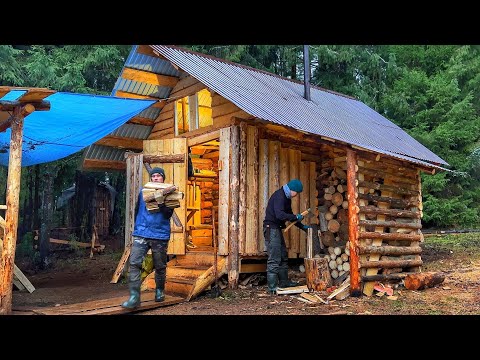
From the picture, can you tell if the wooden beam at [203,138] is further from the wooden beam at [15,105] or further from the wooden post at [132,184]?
the wooden beam at [15,105]

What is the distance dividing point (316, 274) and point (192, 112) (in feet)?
14.2

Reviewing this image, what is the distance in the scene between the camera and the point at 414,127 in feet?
60.9

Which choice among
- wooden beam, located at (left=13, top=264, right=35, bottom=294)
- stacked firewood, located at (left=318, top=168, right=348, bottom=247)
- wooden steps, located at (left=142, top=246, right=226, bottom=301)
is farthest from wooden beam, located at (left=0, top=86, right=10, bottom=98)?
stacked firewood, located at (left=318, top=168, right=348, bottom=247)

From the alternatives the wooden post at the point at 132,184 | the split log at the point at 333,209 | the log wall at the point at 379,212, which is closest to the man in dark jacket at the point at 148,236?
the log wall at the point at 379,212

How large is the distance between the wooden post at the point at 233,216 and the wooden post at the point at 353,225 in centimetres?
203

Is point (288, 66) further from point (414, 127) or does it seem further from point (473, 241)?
point (473, 241)

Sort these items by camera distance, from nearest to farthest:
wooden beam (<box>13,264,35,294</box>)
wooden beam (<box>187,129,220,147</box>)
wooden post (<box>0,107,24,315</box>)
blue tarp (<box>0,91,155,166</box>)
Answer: wooden post (<box>0,107,24,315</box>) < blue tarp (<box>0,91,155,166</box>) < wooden beam (<box>13,264,35,294</box>) < wooden beam (<box>187,129,220,147</box>)

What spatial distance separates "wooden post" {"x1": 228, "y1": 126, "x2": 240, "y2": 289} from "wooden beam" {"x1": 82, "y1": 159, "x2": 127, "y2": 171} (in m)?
4.10

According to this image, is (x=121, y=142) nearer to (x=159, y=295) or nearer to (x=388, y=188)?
(x=159, y=295)

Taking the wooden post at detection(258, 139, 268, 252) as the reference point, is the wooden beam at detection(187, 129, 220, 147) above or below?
above

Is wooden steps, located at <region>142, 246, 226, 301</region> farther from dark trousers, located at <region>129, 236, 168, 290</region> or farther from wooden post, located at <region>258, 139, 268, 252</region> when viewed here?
wooden post, located at <region>258, 139, 268, 252</region>

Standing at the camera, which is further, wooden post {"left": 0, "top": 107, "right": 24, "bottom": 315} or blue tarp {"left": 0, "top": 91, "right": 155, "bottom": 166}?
blue tarp {"left": 0, "top": 91, "right": 155, "bottom": 166}

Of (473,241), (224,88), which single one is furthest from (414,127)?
(224,88)

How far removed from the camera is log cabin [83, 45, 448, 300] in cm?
840
